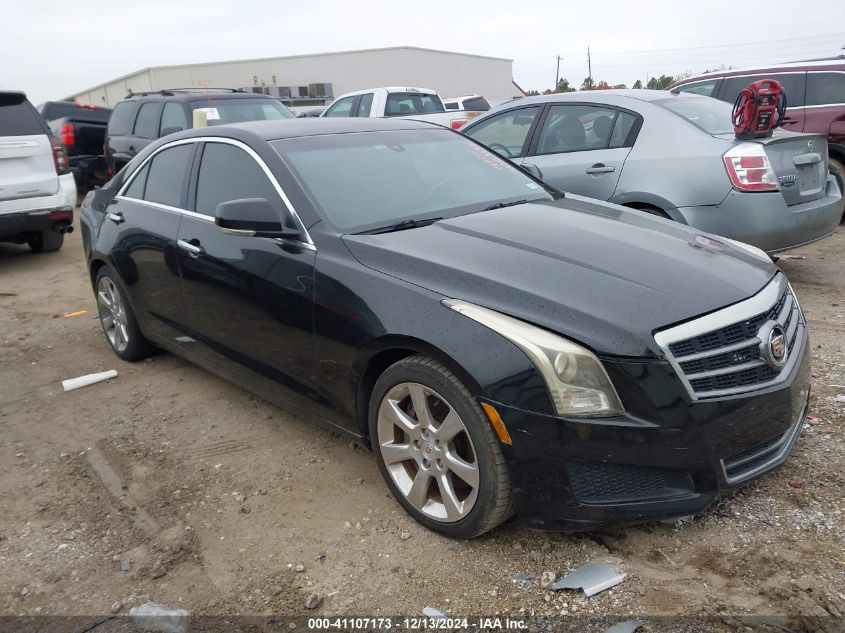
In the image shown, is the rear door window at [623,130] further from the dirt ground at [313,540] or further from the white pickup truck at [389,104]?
the white pickup truck at [389,104]

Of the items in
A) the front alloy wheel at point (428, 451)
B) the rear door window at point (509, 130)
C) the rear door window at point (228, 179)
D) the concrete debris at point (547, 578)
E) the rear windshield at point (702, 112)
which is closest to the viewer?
the concrete debris at point (547, 578)

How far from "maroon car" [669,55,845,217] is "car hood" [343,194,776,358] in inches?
227

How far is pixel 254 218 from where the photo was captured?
10.5 feet

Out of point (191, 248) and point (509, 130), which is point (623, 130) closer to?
point (509, 130)

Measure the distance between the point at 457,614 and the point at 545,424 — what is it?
2.35 ft

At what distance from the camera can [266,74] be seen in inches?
1576

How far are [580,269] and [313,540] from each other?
1537 mm

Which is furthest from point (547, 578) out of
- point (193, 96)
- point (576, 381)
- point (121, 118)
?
point (121, 118)

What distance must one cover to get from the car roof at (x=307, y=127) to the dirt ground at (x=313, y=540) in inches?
62.1

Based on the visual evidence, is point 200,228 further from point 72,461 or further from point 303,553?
point 303,553

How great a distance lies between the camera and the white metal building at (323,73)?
38875 mm

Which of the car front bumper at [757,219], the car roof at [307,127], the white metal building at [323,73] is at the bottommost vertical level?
the car front bumper at [757,219]

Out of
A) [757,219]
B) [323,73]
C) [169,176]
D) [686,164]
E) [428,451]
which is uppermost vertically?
→ [323,73]

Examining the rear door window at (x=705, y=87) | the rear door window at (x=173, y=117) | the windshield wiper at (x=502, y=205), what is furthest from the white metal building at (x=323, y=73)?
the windshield wiper at (x=502, y=205)
